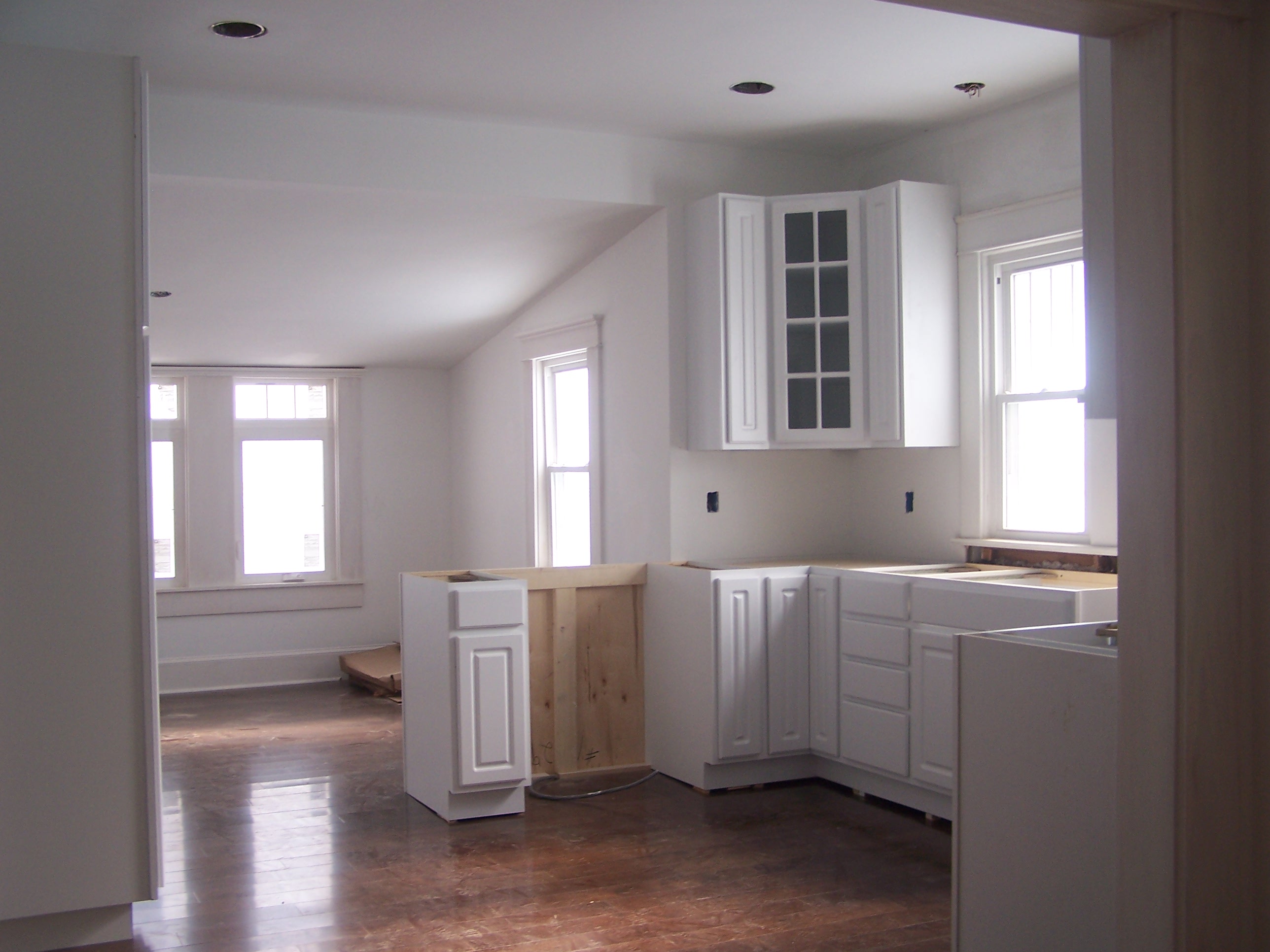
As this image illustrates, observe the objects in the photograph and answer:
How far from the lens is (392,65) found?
13.9 ft

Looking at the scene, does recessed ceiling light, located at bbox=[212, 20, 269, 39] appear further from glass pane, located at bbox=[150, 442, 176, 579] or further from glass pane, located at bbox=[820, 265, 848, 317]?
glass pane, located at bbox=[150, 442, 176, 579]

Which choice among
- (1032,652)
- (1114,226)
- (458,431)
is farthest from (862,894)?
→ (458,431)

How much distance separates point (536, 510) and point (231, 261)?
2030 mm

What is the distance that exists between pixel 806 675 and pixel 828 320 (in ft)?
4.72

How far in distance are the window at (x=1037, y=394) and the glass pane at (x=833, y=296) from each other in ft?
1.92

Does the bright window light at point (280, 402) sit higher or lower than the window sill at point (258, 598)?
higher

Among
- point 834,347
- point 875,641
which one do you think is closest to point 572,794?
point 875,641

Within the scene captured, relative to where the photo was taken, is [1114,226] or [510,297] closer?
[1114,226]

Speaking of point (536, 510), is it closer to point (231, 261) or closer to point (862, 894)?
→ point (231, 261)

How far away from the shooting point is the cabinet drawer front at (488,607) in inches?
173

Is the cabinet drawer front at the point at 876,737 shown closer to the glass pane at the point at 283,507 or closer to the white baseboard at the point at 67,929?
the white baseboard at the point at 67,929

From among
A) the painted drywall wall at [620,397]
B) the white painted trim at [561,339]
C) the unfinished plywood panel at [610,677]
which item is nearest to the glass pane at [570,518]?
the painted drywall wall at [620,397]

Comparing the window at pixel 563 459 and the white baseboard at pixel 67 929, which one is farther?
the window at pixel 563 459

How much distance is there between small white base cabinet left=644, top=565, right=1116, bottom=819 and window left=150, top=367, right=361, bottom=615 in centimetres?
329
